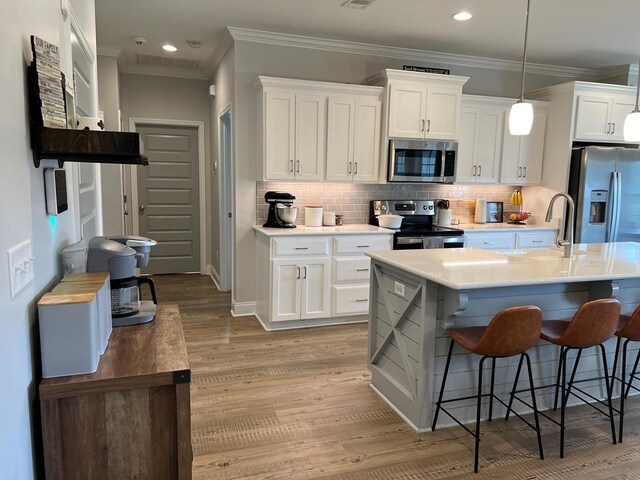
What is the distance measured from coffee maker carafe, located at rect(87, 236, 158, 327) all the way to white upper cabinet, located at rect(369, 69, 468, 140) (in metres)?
3.31

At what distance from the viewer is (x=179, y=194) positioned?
6.50m

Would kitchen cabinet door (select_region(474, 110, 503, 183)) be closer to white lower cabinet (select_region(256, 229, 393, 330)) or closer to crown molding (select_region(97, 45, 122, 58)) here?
white lower cabinet (select_region(256, 229, 393, 330))

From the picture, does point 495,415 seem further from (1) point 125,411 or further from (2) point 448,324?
(1) point 125,411

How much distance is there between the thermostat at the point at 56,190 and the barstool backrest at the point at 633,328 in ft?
9.56

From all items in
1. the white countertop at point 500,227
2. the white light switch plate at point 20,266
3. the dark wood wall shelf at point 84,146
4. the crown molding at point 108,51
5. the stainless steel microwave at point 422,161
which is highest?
the crown molding at point 108,51

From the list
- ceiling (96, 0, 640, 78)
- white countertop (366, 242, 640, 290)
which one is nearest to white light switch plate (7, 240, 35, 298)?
white countertop (366, 242, 640, 290)

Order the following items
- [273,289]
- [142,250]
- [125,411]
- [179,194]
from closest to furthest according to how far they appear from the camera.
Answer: [125,411] < [142,250] < [273,289] < [179,194]

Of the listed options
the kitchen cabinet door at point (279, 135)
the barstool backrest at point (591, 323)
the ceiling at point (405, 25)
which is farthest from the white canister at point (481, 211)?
the barstool backrest at point (591, 323)

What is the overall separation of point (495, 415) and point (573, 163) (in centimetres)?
345

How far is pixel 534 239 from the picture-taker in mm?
5172

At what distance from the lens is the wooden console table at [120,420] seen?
1.33 m

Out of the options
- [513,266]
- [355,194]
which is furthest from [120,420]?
[355,194]

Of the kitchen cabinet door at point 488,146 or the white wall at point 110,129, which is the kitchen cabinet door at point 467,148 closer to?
the kitchen cabinet door at point 488,146

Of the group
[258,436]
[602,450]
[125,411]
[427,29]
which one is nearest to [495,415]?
[602,450]
